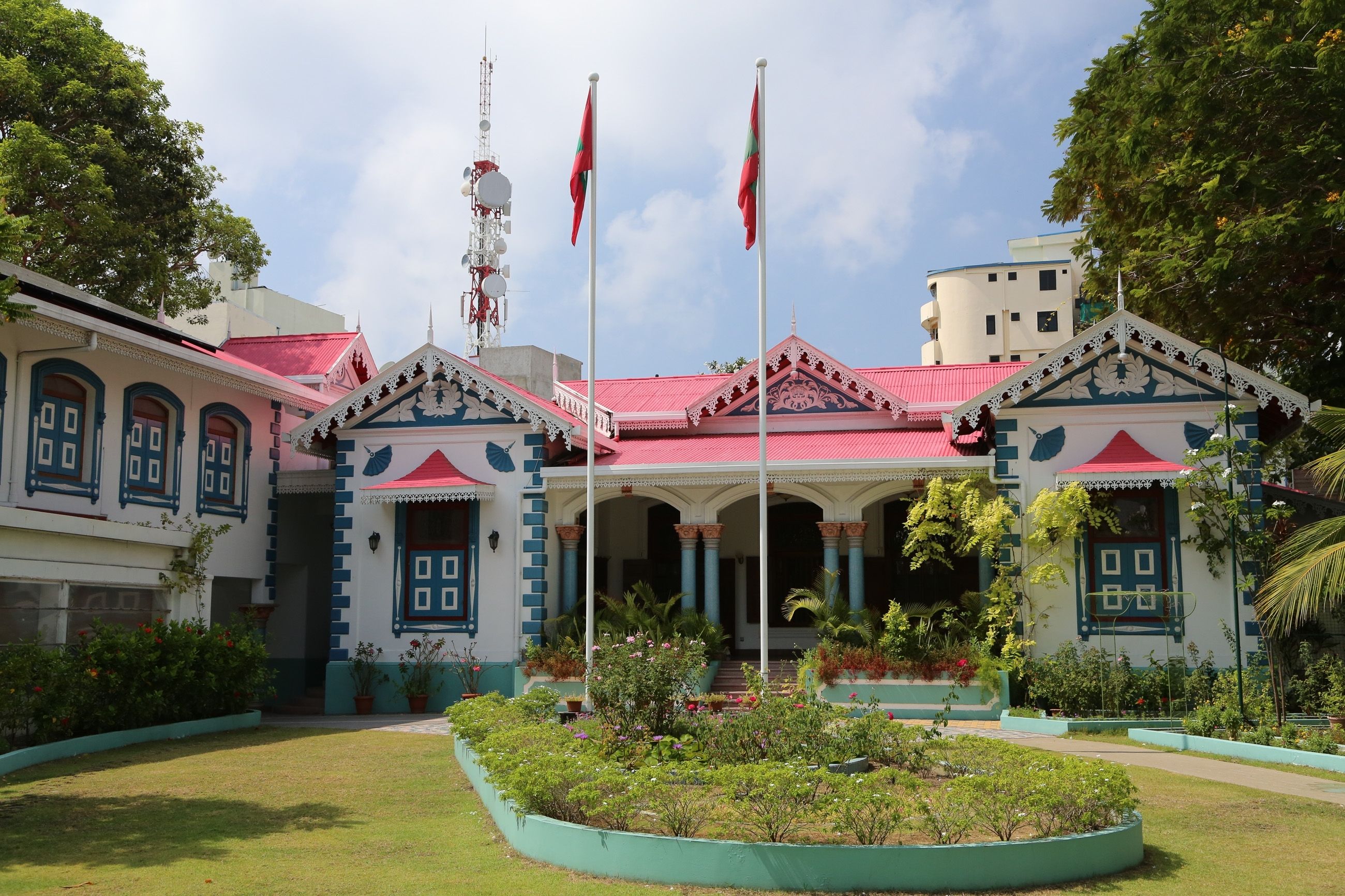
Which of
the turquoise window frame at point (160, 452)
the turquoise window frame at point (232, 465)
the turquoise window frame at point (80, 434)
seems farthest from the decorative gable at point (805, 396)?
the turquoise window frame at point (80, 434)

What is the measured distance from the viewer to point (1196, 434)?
18.2 meters

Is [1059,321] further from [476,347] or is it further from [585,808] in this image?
[585,808]

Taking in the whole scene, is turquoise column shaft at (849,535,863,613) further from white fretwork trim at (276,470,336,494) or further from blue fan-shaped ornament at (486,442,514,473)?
white fretwork trim at (276,470,336,494)

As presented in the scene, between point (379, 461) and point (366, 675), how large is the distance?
3.70m

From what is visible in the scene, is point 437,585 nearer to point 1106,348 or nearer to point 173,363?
point 173,363

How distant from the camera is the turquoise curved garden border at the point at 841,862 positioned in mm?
7836

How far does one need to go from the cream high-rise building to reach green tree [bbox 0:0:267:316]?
4196cm

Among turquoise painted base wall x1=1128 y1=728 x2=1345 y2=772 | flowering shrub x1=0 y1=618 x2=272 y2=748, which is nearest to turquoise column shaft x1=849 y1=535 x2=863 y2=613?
turquoise painted base wall x1=1128 y1=728 x2=1345 y2=772

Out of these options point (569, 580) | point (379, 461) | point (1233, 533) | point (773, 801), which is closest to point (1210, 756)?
point (1233, 533)

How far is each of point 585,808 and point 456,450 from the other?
510 inches

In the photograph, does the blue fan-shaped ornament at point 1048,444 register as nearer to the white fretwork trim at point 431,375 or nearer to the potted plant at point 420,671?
the white fretwork trim at point 431,375

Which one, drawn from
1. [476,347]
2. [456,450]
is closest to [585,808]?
[456,450]

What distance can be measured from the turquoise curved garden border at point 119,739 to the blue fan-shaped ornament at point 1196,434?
1466cm

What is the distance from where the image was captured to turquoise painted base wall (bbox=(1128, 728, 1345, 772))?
1297 centimetres
